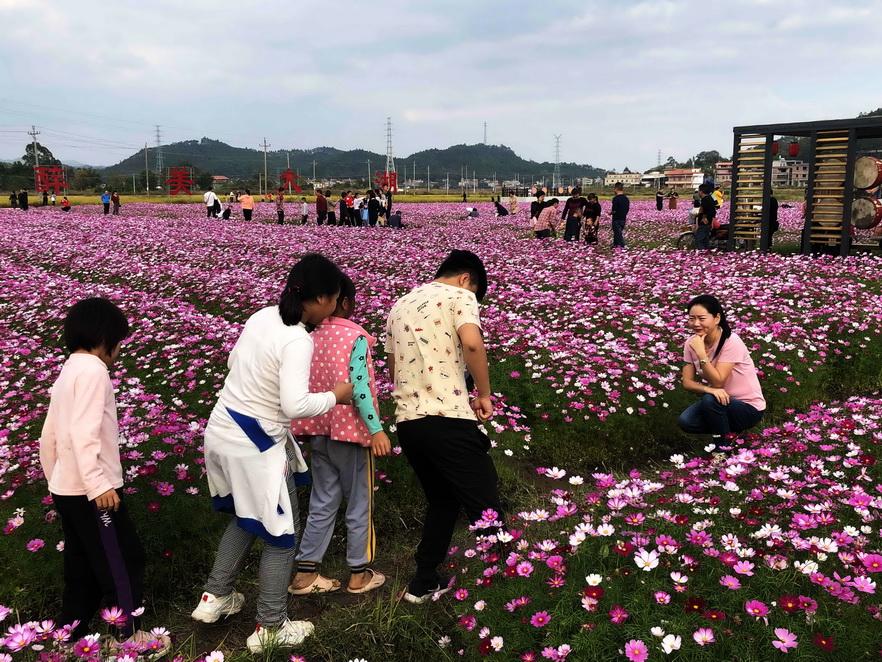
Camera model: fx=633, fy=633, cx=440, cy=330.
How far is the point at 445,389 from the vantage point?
3633 millimetres

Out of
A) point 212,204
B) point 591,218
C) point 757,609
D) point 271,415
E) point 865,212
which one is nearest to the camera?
point 757,609

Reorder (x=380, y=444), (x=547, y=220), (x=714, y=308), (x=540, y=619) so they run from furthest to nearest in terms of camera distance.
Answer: (x=547, y=220) → (x=714, y=308) → (x=380, y=444) → (x=540, y=619)

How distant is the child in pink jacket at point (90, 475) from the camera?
127 inches

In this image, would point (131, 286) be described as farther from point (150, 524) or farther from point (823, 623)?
point (823, 623)

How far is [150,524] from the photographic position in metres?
4.60

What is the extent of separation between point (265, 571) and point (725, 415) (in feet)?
12.7

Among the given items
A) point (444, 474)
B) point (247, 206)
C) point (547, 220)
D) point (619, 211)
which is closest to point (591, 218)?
point (619, 211)

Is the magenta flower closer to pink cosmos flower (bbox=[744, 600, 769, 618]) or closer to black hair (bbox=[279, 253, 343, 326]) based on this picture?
black hair (bbox=[279, 253, 343, 326])

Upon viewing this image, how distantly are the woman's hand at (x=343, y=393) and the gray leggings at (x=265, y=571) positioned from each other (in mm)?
596

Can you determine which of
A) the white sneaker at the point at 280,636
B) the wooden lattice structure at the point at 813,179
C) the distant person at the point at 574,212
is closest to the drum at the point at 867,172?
the wooden lattice structure at the point at 813,179

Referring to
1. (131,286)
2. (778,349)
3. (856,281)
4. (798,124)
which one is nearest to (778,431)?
(778,349)

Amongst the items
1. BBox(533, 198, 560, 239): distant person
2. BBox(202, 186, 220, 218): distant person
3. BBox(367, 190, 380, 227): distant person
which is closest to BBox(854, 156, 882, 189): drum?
BBox(533, 198, 560, 239): distant person

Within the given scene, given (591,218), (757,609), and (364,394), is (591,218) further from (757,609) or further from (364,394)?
(757,609)

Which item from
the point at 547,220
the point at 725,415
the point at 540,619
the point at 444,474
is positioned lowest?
the point at 540,619
